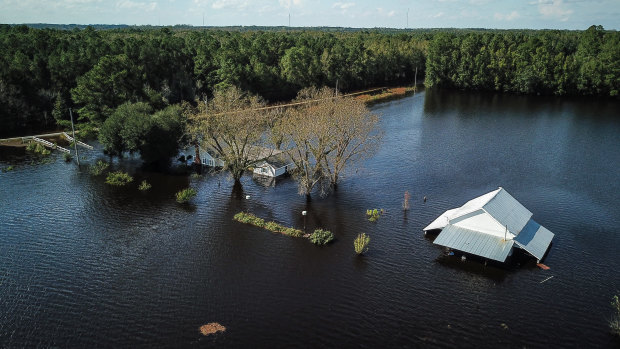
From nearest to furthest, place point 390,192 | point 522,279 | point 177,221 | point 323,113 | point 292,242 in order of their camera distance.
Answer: point 522,279, point 292,242, point 177,221, point 323,113, point 390,192

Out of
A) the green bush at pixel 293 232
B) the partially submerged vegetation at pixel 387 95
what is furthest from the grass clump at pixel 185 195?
the partially submerged vegetation at pixel 387 95

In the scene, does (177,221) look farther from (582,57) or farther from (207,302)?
(582,57)

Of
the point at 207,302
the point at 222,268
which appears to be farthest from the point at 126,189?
the point at 207,302

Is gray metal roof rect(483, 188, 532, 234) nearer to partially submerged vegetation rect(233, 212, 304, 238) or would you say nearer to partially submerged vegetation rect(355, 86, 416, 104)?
partially submerged vegetation rect(233, 212, 304, 238)

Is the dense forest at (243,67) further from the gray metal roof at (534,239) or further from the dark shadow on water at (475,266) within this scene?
the gray metal roof at (534,239)

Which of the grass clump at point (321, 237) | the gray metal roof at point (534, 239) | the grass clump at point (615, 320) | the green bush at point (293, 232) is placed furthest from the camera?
the green bush at point (293, 232)

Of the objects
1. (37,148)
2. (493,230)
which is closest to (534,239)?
(493,230)

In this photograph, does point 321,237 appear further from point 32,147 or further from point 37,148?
point 32,147
